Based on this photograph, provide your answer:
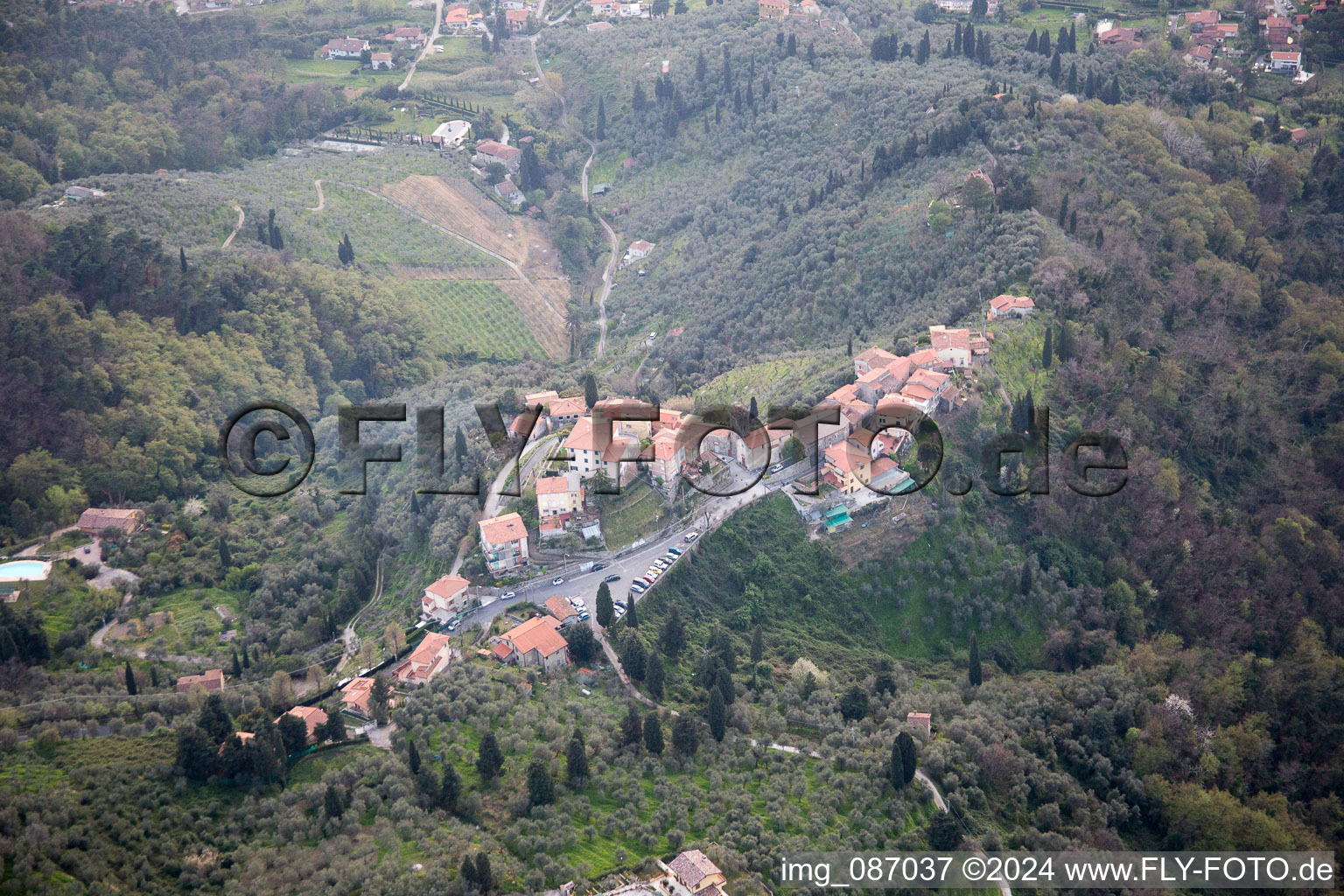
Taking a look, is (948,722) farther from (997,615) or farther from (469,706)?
(469,706)

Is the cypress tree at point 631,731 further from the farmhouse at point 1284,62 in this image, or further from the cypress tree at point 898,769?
the farmhouse at point 1284,62

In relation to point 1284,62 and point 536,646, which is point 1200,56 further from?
point 536,646

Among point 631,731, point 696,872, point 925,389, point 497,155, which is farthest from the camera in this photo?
point 497,155

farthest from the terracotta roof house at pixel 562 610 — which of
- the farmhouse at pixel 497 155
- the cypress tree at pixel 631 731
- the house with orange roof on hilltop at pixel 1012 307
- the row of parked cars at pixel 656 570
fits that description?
the farmhouse at pixel 497 155

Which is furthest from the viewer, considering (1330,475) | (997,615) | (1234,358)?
(1234,358)

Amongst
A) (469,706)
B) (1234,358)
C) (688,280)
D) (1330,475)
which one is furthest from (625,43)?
(469,706)

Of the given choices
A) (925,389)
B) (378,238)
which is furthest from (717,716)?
(378,238)
